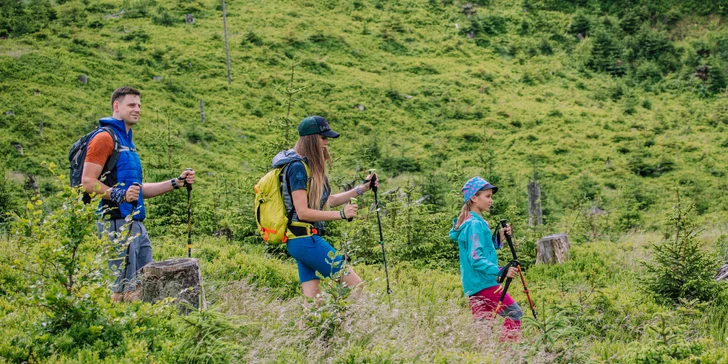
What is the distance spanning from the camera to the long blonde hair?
197 inches

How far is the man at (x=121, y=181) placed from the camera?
190 inches

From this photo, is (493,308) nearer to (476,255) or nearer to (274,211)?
(476,255)

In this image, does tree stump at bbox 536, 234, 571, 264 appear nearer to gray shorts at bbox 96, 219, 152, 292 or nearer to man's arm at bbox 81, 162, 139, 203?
gray shorts at bbox 96, 219, 152, 292

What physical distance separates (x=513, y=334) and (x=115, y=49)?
35776 mm

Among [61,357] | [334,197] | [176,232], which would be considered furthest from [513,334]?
[176,232]

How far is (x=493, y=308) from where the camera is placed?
5.71 m

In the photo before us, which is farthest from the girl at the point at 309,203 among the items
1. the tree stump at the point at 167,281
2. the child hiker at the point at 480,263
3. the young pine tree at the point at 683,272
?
the young pine tree at the point at 683,272

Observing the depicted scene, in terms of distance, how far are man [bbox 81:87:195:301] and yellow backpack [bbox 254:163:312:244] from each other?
3.20ft

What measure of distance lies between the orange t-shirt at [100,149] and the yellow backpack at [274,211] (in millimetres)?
1420

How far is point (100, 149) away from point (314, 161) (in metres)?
1.96

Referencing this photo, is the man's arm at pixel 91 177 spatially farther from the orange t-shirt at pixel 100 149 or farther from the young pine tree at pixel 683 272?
the young pine tree at pixel 683 272

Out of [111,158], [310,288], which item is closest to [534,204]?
[310,288]

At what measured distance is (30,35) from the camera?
3406 centimetres

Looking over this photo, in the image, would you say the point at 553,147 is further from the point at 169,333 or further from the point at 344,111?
the point at 169,333
